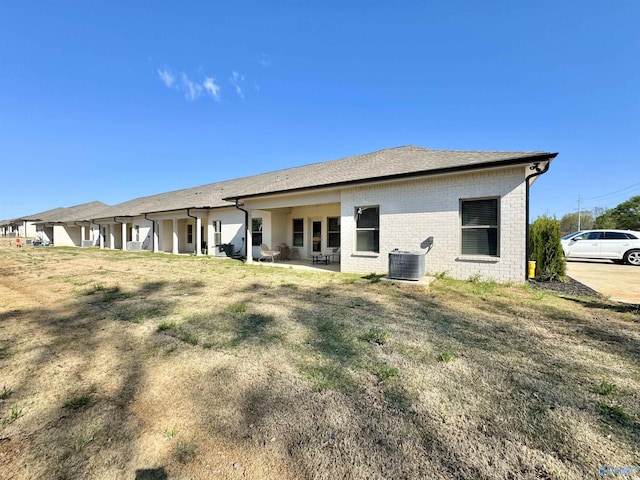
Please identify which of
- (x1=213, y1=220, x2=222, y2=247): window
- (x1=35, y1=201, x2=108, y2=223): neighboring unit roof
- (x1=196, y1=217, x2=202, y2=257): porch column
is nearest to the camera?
(x1=213, y1=220, x2=222, y2=247): window

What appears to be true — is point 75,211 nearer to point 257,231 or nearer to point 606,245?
point 257,231

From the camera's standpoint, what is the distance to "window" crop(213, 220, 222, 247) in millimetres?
18062

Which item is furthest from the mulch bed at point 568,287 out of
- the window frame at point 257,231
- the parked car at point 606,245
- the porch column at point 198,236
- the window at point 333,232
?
the porch column at point 198,236

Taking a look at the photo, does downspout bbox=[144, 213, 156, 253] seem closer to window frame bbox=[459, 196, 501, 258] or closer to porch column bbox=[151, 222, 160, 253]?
porch column bbox=[151, 222, 160, 253]

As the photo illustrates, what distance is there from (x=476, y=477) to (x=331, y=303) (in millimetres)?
4346

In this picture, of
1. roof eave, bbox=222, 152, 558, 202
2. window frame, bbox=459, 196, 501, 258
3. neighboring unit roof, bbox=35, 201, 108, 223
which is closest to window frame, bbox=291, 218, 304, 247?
roof eave, bbox=222, 152, 558, 202

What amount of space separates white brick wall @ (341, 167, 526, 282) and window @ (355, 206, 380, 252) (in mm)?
211

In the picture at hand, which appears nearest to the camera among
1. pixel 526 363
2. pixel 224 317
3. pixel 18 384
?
pixel 18 384

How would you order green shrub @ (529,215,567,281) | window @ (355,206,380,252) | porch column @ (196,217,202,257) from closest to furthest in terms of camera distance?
green shrub @ (529,215,567,281)
window @ (355,206,380,252)
porch column @ (196,217,202,257)

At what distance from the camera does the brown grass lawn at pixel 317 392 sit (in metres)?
1.91

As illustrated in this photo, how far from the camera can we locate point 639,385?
2.84 m

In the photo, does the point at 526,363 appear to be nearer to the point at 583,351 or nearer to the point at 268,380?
the point at 583,351

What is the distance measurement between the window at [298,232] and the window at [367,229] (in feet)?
19.6

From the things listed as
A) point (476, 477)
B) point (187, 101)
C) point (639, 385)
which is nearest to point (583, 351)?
point (639, 385)
